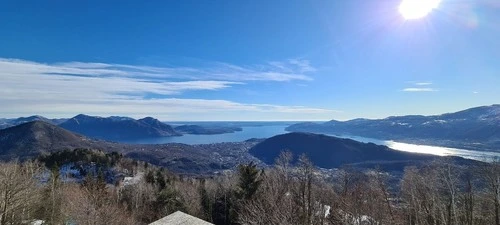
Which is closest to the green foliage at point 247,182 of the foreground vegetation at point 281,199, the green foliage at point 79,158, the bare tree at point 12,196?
the foreground vegetation at point 281,199

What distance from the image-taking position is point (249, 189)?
39125mm

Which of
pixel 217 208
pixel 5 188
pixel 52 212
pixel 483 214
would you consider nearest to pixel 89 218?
pixel 52 212

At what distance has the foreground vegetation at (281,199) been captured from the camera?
22609mm

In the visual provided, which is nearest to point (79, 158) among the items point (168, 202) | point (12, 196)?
point (168, 202)

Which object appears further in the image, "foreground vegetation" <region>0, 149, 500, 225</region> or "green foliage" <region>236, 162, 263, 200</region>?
"green foliage" <region>236, 162, 263, 200</region>

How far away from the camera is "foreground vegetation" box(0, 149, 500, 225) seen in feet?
74.2

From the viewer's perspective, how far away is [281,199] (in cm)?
2762

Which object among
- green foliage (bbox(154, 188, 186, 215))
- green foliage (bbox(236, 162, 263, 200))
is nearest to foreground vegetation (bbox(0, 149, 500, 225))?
green foliage (bbox(154, 188, 186, 215))

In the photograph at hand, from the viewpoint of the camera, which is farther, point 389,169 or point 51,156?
point 389,169

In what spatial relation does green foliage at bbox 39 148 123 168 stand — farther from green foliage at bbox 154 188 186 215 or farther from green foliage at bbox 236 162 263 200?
green foliage at bbox 236 162 263 200

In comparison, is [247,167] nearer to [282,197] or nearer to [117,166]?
[282,197]

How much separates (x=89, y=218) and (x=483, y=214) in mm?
29854

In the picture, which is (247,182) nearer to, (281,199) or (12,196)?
(281,199)

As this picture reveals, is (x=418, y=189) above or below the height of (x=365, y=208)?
above
